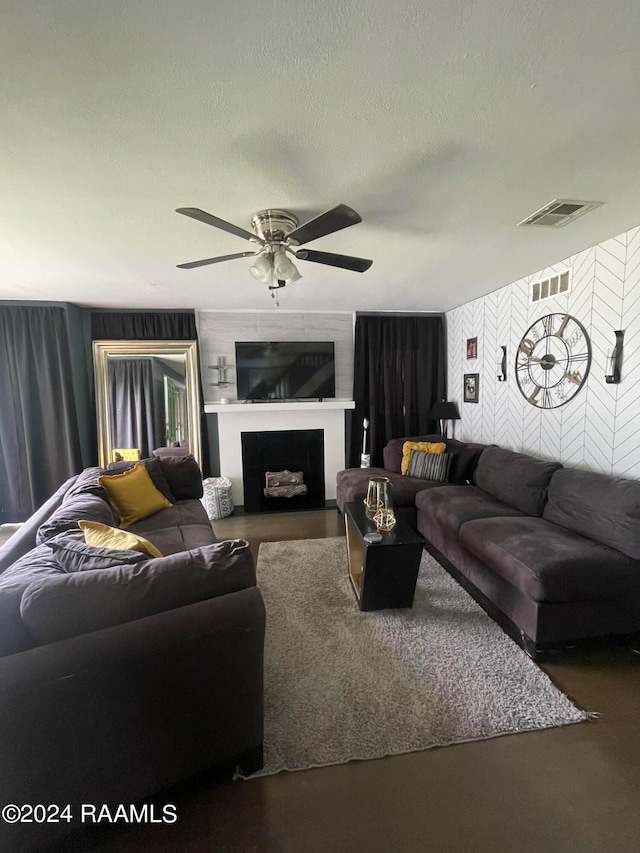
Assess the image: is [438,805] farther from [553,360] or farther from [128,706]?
[553,360]

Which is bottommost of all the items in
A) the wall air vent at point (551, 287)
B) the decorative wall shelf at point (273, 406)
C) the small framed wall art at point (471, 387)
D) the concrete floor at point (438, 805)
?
the concrete floor at point (438, 805)

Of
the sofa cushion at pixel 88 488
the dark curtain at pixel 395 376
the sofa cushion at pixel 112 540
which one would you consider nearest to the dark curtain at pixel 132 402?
the sofa cushion at pixel 88 488

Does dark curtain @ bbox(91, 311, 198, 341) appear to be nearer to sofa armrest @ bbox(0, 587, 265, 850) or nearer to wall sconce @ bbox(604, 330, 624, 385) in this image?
sofa armrest @ bbox(0, 587, 265, 850)

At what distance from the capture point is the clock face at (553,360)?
2.97m

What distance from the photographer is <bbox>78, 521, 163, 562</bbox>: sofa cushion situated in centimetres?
161

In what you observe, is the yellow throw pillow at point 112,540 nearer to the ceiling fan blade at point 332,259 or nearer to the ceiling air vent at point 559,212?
the ceiling fan blade at point 332,259

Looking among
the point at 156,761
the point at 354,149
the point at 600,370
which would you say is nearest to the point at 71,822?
the point at 156,761

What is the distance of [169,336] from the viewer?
15.0ft

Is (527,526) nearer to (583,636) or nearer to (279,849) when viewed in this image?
(583,636)

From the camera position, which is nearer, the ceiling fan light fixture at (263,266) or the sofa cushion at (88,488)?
the ceiling fan light fixture at (263,266)

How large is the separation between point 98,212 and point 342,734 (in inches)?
112

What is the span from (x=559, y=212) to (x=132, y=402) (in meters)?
4.54

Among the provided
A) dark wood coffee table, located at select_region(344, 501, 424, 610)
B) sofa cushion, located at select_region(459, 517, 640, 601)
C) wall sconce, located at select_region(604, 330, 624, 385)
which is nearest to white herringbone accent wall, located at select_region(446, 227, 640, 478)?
wall sconce, located at select_region(604, 330, 624, 385)

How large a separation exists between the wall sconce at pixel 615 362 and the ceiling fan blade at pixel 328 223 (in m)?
2.15
